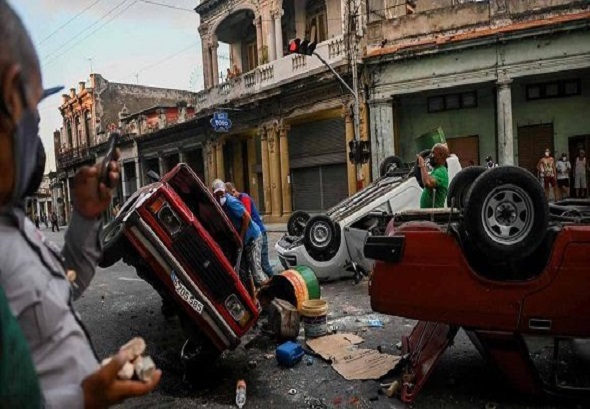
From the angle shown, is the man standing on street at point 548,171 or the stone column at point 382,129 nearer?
the man standing on street at point 548,171

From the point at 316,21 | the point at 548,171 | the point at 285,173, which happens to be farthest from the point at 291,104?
the point at 548,171

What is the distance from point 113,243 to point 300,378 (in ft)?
6.37

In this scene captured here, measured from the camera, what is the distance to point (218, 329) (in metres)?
3.43

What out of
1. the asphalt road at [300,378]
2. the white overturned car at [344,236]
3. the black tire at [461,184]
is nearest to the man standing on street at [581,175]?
the white overturned car at [344,236]

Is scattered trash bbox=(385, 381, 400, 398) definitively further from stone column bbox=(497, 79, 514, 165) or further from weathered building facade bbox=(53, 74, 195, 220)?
weathered building facade bbox=(53, 74, 195, 220)

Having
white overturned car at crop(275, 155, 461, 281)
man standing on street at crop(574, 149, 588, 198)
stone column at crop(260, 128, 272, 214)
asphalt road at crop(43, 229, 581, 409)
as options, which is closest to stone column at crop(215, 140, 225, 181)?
stone column at crop(260, 128, 272, 214)

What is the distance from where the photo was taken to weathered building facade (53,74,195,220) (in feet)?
97.4

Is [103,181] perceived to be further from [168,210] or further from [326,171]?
[326,171]

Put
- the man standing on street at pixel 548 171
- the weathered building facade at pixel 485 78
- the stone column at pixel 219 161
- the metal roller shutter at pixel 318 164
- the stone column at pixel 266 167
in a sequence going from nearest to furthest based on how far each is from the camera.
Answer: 1. the weathered building facade at pixel 485 78
2. the man standing on street at pixel 548 171
3. the metal roller shutter at pixel 318 164
4. the stone column at pixel 266 167
5. the stone column at pixel 219 161

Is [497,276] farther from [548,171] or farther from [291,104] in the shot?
[291,104]

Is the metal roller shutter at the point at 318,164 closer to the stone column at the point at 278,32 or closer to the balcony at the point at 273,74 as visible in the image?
the balcony at the point at 273,74

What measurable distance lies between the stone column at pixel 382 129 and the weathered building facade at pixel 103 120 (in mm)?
17104

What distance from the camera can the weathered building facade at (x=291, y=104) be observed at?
15.8 metres

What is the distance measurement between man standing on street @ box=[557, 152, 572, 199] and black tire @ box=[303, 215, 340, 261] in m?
9.91
